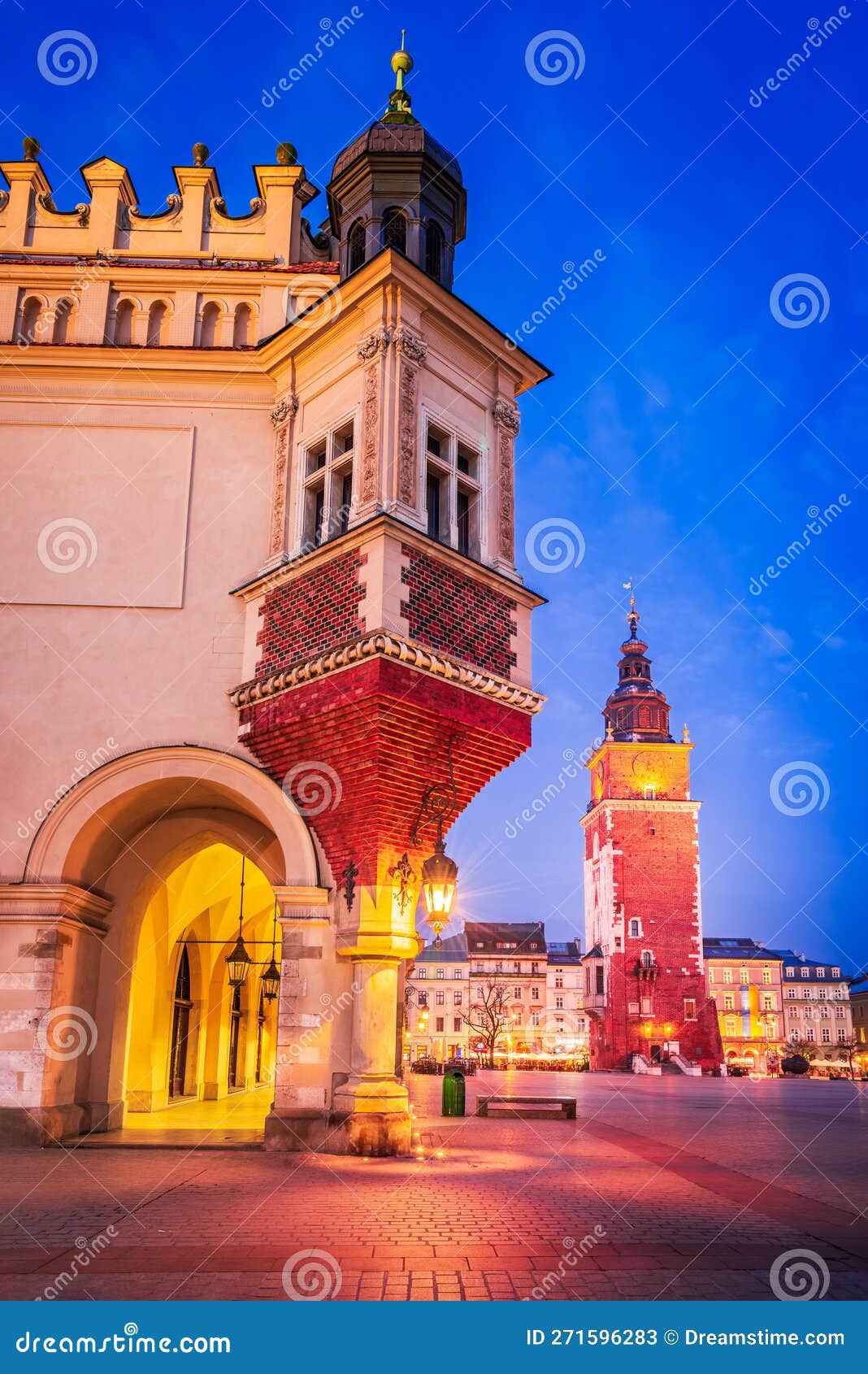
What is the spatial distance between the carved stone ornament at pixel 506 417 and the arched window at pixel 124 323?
6.25m

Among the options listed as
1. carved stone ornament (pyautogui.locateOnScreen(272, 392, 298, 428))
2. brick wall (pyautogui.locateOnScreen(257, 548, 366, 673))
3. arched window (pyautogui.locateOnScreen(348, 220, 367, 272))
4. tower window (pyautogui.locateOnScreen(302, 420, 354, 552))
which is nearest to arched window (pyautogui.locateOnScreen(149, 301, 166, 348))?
carved stone ornament (pyautogui.locateOnScreen(272, 392, 298, 428))

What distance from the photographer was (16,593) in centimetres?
1659

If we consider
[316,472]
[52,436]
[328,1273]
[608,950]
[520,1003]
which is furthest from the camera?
[520,1003]

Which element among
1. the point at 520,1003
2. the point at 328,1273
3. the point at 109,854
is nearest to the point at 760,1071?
the point at 520,1003

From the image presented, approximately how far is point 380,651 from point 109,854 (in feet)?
21.3

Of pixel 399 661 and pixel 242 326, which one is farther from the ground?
pixel 242 326

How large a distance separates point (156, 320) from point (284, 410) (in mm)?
3202

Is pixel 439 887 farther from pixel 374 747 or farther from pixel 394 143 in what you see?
pixel 394 143

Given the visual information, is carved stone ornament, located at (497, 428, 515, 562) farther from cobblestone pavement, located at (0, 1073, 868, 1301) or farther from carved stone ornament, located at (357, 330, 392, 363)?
cobblestone pavement, located at (0, 1073, 868, 1301)

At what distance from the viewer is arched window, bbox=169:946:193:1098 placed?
22609mm

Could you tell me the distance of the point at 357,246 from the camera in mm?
17406

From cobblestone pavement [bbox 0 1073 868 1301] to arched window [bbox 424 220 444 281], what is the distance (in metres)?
13.3

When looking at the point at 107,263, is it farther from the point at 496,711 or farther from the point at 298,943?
the point at 298,943

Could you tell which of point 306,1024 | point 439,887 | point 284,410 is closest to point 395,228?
point 284,410
